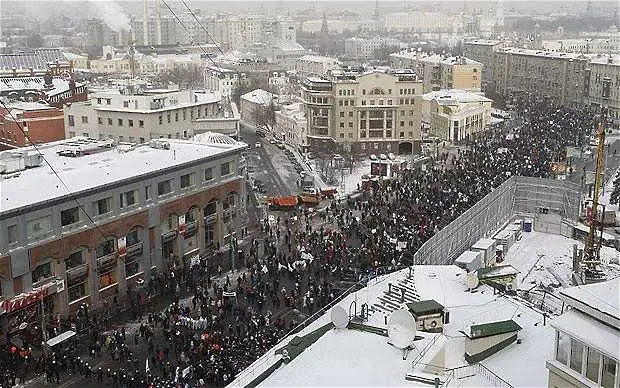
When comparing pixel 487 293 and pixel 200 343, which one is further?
pixel 200 343

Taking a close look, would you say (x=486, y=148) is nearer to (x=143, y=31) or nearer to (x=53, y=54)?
(x=53, y=54)

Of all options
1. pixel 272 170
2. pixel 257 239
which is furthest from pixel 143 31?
pixel 257 239

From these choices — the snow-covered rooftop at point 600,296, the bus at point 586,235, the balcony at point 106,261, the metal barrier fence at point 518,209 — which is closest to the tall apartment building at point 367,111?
the metal barrier fence at point 518,209

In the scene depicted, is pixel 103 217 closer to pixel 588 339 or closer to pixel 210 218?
pixel 210 218

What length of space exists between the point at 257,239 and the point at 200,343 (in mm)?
11269

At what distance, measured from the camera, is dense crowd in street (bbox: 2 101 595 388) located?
58.3 ft

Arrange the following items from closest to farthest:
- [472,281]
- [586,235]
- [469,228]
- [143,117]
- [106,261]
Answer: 1. [472,281]
2. [106,261]
3. [469,228]
4. [586,235]
5. [143,117]

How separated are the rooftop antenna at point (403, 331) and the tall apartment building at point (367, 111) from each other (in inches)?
1514

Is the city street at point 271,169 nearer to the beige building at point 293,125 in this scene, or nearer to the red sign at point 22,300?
the beige building at point 293,125

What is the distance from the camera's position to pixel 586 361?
9500 mm

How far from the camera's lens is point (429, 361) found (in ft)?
41.6

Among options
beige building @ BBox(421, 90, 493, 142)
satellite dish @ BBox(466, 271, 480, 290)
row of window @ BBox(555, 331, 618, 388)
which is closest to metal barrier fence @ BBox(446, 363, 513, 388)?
row of window @ BBox(555, 331, 618, 388)

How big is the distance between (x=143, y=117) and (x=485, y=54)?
66333mm

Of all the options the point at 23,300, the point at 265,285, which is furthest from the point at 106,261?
the point at 265,285
